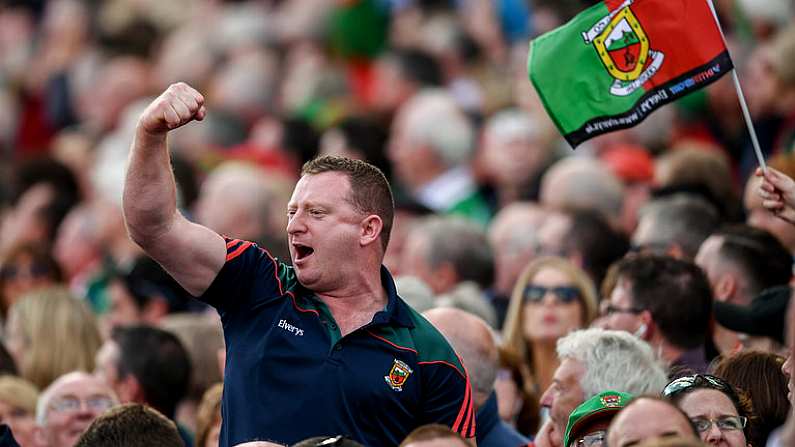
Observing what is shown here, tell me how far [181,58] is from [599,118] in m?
10.3

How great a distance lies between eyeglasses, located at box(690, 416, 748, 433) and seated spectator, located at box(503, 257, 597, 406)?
2612 millimetres

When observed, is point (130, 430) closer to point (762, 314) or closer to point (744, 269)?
point (762, 314)

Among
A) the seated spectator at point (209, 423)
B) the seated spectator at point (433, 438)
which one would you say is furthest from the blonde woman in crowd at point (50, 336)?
the seated spectator at point (433, 438)

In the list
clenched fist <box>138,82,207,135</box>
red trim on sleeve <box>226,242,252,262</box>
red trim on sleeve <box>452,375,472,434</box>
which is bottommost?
red trim on sleeve <box>452,375,472,434</box>

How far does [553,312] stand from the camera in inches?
338

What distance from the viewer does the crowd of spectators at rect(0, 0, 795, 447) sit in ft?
22.5

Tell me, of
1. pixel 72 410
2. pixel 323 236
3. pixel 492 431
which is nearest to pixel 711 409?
pixel 492 431

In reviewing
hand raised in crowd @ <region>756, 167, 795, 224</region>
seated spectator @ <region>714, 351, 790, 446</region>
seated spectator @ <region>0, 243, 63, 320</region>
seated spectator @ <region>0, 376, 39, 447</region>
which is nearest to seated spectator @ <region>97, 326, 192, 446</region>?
seated spectator @ <region>0, 376, 39, 447</region>

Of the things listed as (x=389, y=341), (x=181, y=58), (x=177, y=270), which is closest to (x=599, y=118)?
(x=389, y=341)

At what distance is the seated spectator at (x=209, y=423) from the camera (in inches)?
280

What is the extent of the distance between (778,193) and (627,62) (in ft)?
3.46

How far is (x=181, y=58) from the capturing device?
650 inches

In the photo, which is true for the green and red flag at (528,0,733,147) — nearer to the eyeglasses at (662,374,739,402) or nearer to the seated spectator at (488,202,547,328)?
the eyeglasses at (662,374,739,402)

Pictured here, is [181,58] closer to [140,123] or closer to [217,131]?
[217,131]
